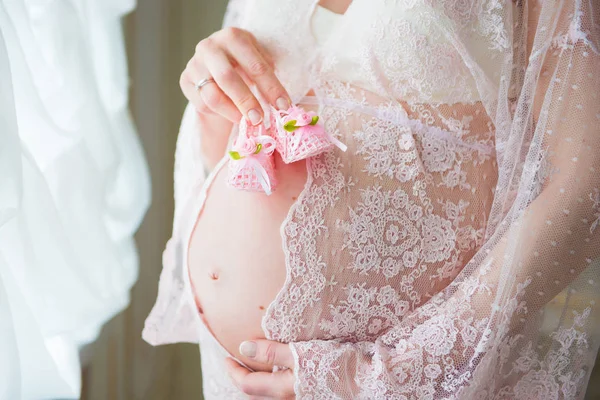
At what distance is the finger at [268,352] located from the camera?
33.1 inches

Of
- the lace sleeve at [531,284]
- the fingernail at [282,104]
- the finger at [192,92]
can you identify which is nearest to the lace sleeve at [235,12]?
the finger at [192,92]

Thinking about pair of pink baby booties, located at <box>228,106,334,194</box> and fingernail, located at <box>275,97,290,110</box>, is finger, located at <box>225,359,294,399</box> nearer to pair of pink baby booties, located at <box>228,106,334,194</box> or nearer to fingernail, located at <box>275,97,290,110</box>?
pair of pink baby booties, located at <box>228,106,334,194</box>

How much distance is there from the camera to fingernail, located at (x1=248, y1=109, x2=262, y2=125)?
0.87 m

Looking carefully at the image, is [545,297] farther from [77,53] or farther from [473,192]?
[77,53]

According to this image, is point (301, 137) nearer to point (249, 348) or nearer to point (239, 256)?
point (239, 256)

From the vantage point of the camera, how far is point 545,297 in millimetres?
792

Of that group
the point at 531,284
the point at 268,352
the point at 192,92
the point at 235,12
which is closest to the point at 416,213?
the point at 531,284

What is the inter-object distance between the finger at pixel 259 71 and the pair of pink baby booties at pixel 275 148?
22 millimetres

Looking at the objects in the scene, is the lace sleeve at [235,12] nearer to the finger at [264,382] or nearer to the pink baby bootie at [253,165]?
the pink baby bootie at [253,165]

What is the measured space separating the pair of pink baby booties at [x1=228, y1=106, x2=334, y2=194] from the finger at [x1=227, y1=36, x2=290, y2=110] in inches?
0.9

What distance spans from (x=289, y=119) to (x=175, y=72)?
97cm

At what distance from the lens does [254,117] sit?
87cm

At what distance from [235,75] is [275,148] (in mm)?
129

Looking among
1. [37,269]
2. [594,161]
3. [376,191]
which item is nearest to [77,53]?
[37,269]
